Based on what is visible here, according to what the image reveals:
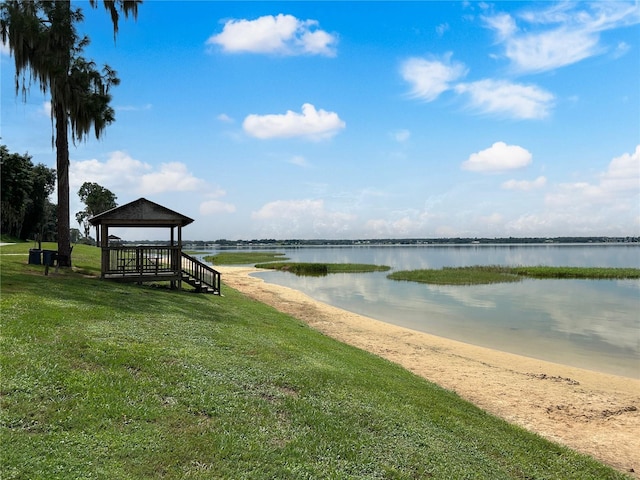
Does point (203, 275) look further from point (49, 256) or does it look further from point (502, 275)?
point (502, 275)

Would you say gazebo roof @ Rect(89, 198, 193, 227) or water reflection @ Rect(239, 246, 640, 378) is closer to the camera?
gazebo roof @ Rect(89, 198, 193, 227)

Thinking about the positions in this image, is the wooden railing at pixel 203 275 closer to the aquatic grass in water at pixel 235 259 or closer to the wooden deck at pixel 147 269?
the wooden deck at pixel 147 269

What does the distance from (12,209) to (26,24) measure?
1791 inches

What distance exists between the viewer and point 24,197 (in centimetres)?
5275

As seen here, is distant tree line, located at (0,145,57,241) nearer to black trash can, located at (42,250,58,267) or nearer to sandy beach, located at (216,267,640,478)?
black trash can, located at (42,250,58,267)

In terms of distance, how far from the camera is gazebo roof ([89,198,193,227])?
16.4 m

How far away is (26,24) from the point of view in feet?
55.1

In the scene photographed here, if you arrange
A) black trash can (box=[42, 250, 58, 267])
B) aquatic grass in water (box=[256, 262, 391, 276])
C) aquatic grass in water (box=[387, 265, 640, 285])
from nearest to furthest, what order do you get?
black trash can (box=[42, 250, 58, 267]), aquatic grass in water (box=[387, 265, 640, 285]), aquatic grass in water (box=[256, 262, 391, 276])

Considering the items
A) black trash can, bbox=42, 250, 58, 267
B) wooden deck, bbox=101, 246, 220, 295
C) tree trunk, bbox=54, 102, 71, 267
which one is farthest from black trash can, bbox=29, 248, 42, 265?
wooden deck, bbox=101, 246, 220, 295

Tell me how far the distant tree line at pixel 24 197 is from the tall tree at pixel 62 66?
86.2 ft

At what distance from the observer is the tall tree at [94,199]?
3174 inches

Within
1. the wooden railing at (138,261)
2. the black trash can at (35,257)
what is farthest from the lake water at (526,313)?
the black trash can at (35,257)

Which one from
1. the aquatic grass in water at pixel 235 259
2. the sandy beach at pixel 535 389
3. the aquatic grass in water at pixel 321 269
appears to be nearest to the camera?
the sandy beach at pixel 535 389

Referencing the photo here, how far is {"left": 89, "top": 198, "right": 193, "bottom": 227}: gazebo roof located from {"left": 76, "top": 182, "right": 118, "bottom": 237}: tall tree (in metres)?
71.0
